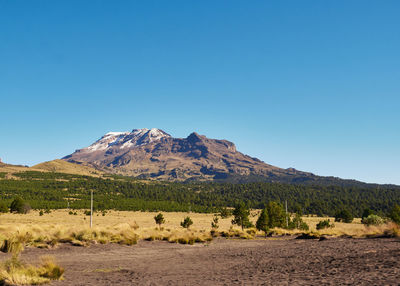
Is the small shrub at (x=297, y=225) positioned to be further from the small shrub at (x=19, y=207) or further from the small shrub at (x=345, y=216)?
the small shrub at (x=19, y=207)

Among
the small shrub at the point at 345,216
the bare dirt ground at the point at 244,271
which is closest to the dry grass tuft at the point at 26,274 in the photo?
the bare dirt ground at the point at 244,271

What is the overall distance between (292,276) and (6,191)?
163189 millimetres

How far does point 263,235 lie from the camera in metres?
34.8

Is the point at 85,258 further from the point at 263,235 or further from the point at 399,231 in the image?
the point at 263,235

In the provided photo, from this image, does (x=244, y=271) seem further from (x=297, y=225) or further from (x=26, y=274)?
(x=297, y=225)

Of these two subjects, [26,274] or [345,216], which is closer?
[26,274]

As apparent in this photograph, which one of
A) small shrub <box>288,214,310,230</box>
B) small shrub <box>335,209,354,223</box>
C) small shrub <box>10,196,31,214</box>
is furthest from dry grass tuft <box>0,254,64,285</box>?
small shrub <box>335,209,354,223</box>

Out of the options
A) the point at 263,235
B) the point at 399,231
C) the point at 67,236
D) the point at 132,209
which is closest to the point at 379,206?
the point at 132,209

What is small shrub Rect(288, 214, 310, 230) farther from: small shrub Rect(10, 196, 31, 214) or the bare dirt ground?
small shrub Rect(10, 196, 31, 214)

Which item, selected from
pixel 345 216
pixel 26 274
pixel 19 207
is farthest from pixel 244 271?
pixel 345 216

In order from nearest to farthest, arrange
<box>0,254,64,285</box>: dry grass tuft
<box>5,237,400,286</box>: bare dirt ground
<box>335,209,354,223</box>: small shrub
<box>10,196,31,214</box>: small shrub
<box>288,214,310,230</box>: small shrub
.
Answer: <box>5,237,400,286</box>: bare dirt ground, <box>0,254,64,285</box>: dry grass tuft, <box>288,214,310,230</box>: small shrub, <box>10,196,31,214</box>: small shrub, <box>335,209,354,223</box>: small shrub

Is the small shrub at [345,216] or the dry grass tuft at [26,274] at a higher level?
the dry grass tuft at [26,274]

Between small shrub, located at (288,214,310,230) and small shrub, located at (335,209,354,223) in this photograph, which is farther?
small shrub, located at (335,209,354,223)

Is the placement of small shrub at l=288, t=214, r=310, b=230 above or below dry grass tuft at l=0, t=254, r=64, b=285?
below
